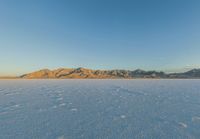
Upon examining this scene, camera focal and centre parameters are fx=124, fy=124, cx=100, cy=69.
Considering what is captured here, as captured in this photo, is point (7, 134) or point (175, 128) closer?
point (7, 134)

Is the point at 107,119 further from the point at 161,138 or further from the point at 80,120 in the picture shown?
the point at 161,138

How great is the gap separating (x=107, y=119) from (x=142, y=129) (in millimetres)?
1973

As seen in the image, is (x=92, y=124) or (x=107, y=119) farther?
(x=107, y=119)

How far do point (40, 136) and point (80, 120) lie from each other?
2.24m

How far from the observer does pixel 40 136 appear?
4.91 metres

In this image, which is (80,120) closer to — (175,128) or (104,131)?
(104,131)

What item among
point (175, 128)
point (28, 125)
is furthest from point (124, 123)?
point (28, 125)

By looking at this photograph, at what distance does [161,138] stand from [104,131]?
7.44 feet

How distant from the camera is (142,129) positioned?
18.4 feet

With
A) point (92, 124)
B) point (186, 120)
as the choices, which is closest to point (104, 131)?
point (92, 124)

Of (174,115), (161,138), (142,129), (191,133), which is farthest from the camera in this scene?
(174,115)

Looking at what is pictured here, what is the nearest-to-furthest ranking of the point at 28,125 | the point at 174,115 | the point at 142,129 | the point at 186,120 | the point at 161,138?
the point at 161,138
the point at 142,129
the point at 28,125
the point at 186,120
the point at 174,115

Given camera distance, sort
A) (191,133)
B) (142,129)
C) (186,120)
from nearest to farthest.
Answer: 1. (191,133)
2. (142,129)
3. (186,120)

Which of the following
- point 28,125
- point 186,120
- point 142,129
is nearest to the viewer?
point 142,129
